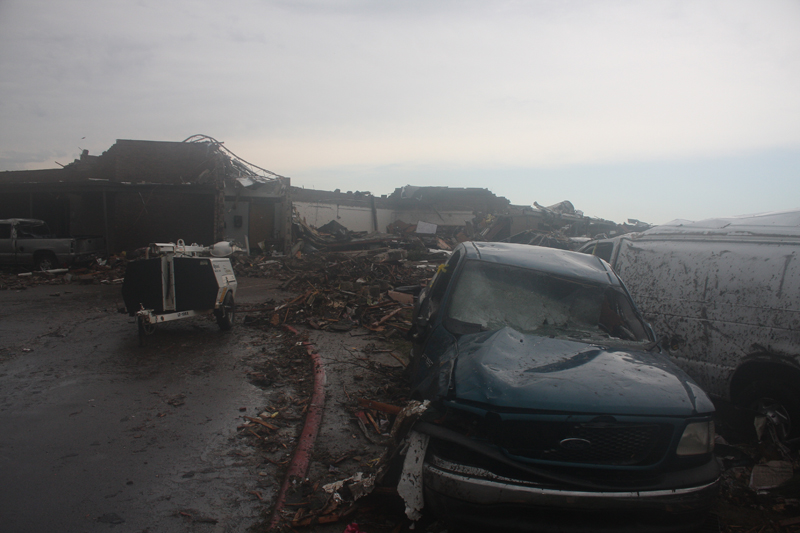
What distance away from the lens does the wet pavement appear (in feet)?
10.2

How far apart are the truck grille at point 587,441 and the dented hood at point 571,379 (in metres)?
0.10

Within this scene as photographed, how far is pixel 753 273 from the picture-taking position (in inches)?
178

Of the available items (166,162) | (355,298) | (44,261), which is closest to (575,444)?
(355,298)

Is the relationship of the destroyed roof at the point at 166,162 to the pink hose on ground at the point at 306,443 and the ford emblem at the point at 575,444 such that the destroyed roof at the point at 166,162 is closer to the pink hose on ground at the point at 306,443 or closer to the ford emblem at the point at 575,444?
the pink hose on ground at the point at 306,443

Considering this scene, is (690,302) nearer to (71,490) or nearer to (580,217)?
(71,490)


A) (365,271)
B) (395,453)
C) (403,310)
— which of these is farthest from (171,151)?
(395,453)

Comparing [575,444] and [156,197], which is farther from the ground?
[156,197]

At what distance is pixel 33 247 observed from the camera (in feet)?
55.0

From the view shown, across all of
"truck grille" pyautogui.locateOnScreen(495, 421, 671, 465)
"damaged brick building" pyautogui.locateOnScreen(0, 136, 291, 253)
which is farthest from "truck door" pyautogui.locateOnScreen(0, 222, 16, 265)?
"truck grille" pyautogui.locateOnScreen(495, 421, 671, 465)

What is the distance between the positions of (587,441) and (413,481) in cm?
103

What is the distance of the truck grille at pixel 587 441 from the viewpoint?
265 centimetres

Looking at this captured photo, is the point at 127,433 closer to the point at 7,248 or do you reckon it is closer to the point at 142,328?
the point at 142,328

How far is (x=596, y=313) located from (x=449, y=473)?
7.26ft

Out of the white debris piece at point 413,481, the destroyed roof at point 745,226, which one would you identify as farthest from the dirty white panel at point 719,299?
the white debris piece at point 413,481
